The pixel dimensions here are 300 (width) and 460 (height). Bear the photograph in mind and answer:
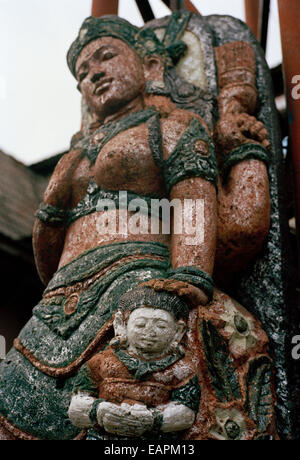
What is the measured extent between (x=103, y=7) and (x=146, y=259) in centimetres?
304

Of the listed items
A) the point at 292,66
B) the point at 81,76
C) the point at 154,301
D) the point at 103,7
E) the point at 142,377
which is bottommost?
the point at 142,377

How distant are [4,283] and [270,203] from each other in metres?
2.81

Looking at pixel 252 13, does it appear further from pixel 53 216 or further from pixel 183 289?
pixel 183 289

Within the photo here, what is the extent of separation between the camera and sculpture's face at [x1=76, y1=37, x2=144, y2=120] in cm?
298

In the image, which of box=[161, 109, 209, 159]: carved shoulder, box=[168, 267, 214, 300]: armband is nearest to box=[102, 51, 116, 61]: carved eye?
box=[161, 109, 209, 159]: carved shoulder

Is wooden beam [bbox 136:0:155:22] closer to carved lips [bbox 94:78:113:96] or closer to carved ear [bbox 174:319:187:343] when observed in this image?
carved lips [bbox 94:78:113:96]

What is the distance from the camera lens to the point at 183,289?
2010mm

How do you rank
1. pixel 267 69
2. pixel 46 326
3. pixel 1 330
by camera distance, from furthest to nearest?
pixel 1 330 → pixel 267 69 → pixel 46 326

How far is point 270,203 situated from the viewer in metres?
2.66

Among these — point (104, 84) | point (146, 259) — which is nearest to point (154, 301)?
point (146, 259)

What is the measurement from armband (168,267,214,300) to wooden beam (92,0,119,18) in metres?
3.10

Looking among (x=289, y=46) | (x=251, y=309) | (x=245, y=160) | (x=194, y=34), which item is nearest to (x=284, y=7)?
(x=289, y=46)

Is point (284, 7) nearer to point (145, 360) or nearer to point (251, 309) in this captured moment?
point (251, 309)

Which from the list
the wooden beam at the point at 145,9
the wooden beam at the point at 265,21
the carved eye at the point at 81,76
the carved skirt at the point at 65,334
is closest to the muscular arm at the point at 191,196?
the carved skirt at the point at 65,334
